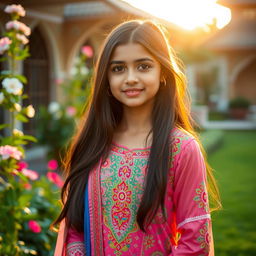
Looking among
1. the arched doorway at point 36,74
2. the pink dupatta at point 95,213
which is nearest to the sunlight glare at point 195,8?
the pink dupatta at point 95,213

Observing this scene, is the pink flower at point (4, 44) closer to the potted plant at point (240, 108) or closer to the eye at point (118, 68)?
the eye at point (118, 68)

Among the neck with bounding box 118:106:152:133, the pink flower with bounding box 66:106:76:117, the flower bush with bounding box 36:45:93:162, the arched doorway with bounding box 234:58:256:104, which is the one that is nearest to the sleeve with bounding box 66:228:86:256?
the neck with bounding box 118:106:152:133

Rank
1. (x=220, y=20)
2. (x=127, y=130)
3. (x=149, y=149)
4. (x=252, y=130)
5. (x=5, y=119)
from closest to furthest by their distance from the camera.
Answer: (x=149, y=149)
(x=127, y=130)
(x=220, y=20)
(x=5, y=119)
(x=252, y=130)

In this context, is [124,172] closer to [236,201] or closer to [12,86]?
[12,86]

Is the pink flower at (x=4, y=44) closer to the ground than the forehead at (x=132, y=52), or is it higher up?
higher up

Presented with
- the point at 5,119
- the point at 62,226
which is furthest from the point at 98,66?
the point at 5,119

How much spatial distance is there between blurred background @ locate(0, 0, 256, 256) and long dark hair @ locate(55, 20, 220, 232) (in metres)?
0.42

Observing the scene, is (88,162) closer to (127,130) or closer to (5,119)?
(127,130)

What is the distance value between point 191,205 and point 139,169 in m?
0.23

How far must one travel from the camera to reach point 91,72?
22.3ft

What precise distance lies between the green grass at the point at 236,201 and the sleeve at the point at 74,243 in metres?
2.41

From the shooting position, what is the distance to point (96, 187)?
5.03 ft

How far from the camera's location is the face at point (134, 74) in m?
1.47

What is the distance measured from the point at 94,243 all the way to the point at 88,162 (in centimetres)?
30
